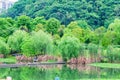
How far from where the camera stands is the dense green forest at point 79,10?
266 ft

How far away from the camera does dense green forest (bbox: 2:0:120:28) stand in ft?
266

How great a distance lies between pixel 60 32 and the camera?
65.6 meters

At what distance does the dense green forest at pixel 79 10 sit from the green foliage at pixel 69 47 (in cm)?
2772

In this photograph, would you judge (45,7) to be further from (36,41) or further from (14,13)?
(36,41)

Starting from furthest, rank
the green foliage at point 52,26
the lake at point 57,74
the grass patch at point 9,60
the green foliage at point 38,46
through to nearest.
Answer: the green foliage at point 52,26 < the green foliage at point 38,46 < the grass patch at point 9,60 < the lake at point 57,74

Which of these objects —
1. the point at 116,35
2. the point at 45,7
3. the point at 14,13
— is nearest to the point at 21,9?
the point at 14,13

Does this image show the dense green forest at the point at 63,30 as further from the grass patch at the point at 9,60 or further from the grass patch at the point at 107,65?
the grass patch at the point at 107,65

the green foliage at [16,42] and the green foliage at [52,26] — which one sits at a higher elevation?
the green foliage at [52,26]

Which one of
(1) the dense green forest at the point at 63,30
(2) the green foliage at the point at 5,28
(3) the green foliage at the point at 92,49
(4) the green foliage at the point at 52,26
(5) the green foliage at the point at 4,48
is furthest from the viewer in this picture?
(4) the green foliage at the point at 52,26

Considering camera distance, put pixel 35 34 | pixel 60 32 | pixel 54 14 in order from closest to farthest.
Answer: pixel 35 34
pixel 60 32
pixel 54 14

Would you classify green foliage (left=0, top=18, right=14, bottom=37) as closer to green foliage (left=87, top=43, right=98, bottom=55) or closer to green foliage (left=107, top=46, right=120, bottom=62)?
green foliage (left=87, top=43, right=98, bottom=55)

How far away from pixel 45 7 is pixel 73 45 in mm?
35318

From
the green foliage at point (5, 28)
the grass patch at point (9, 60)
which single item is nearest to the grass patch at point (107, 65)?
the grass patch at point (9, 60)

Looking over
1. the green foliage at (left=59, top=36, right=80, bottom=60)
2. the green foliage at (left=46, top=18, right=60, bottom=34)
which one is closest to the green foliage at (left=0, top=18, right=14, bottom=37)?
the green foliage at (left=46, top=18, right=60, bottom=34)
